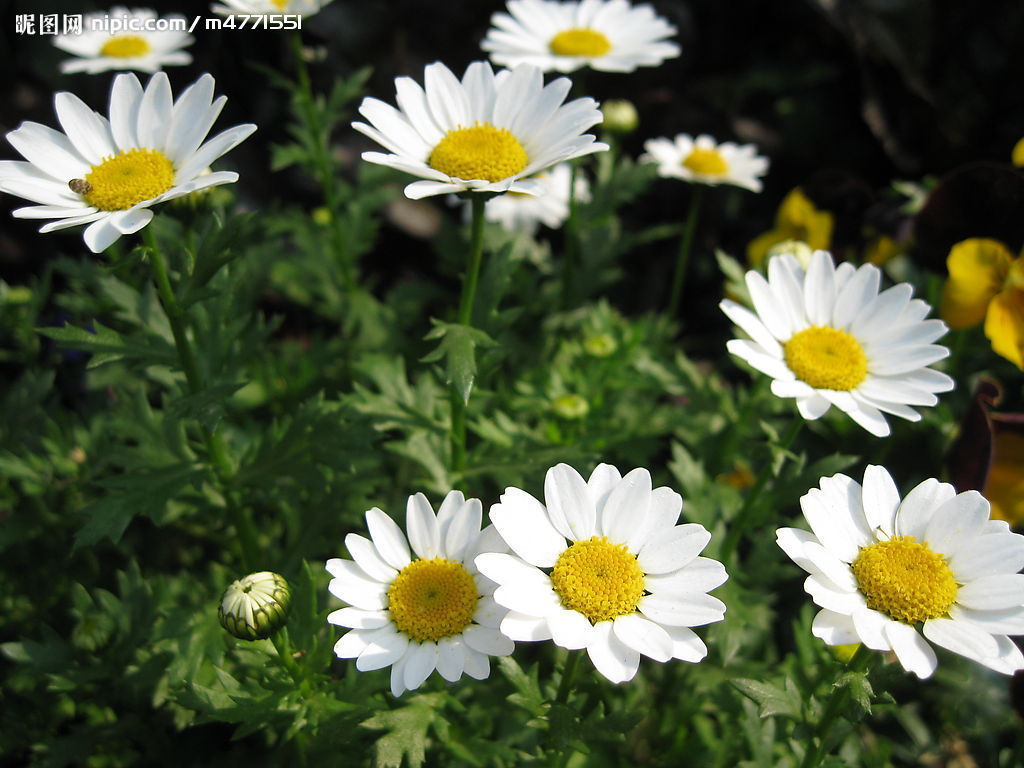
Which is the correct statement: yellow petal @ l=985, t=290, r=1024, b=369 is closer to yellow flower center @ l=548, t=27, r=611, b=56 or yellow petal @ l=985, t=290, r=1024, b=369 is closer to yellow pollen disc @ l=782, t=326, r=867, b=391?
yellow pollen disc @ l=782, t=326, r=867, b=391

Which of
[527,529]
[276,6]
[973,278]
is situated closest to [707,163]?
[973,278]

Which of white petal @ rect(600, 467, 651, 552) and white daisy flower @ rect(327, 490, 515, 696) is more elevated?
white petal @ rect(600, 467, 651, 552)

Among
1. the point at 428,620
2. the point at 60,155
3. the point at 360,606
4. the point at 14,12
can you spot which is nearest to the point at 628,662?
the point at 428,620

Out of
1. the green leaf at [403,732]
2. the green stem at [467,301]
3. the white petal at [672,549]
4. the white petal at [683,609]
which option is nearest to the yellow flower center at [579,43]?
the green stem at [467,301]

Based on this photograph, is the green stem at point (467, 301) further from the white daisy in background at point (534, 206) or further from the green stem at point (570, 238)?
the white daisy in background at point (534, 206)

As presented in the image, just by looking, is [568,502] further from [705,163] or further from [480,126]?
[705,163]

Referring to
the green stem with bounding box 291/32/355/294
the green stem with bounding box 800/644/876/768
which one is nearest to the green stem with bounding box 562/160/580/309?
the green stem with bounding box 291/32/355/294
